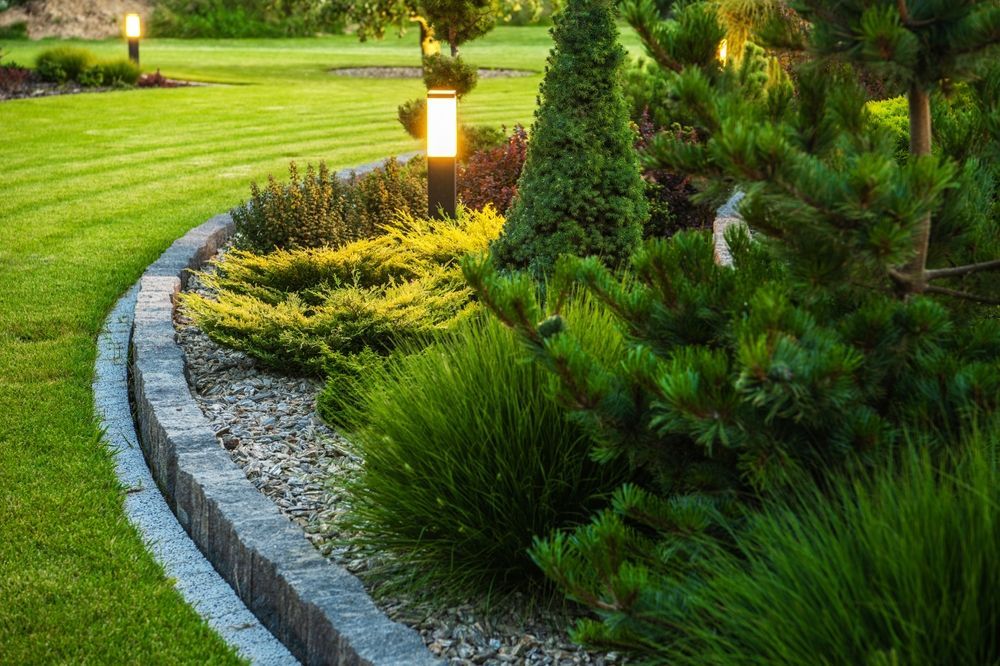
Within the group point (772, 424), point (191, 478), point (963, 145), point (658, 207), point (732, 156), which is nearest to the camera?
point (732, 156)

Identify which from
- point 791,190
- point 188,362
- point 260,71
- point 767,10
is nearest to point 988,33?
point 791,190

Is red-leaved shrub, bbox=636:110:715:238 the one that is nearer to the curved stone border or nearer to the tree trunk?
the curved stone border

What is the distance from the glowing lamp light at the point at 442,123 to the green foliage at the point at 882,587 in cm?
516

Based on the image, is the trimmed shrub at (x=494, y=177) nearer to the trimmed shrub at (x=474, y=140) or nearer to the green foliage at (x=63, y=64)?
the trimmed shrub at (x=474, y=140)

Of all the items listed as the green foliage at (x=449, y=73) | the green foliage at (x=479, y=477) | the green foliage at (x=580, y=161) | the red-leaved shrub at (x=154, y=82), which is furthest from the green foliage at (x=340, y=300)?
the red-leaved shrub at (x=154, y=82)

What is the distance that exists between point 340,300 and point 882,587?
13.1 ft

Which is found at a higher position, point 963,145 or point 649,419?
point 963,145

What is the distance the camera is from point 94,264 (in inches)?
327

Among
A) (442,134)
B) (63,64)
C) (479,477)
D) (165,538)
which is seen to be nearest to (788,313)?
(479,477)

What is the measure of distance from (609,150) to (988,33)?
3653mm

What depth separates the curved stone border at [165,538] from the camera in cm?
356

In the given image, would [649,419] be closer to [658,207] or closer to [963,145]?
[963,145]

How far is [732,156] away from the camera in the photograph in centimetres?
249

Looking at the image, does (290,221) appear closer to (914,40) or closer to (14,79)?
(914,40)
